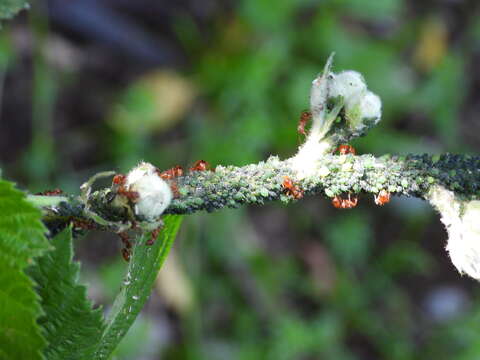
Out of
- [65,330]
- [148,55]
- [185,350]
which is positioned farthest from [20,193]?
[148,55]

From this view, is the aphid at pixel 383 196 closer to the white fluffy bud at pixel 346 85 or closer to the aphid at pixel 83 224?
the white fluffy bud at pixel 346 85

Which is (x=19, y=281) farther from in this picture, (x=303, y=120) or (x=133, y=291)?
(x=303, y=120)

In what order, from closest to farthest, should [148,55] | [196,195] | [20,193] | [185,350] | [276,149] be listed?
[20,193], [196,195], [185,350], [276,149], [148,55]

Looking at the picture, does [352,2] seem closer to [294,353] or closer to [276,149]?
[276,149]

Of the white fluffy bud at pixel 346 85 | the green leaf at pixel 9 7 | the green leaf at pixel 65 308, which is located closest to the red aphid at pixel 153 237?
the green leaf at pixel 65 308

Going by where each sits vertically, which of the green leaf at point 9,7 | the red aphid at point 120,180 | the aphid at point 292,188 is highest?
the green leaf at point 9,7

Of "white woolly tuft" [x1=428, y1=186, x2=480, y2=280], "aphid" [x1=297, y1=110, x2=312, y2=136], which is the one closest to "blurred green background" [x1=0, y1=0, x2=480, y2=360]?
"aphid" [x1=297, y1=110, x2=312, y2=136]

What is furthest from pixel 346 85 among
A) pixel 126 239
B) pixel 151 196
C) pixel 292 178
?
pixel 126 239
